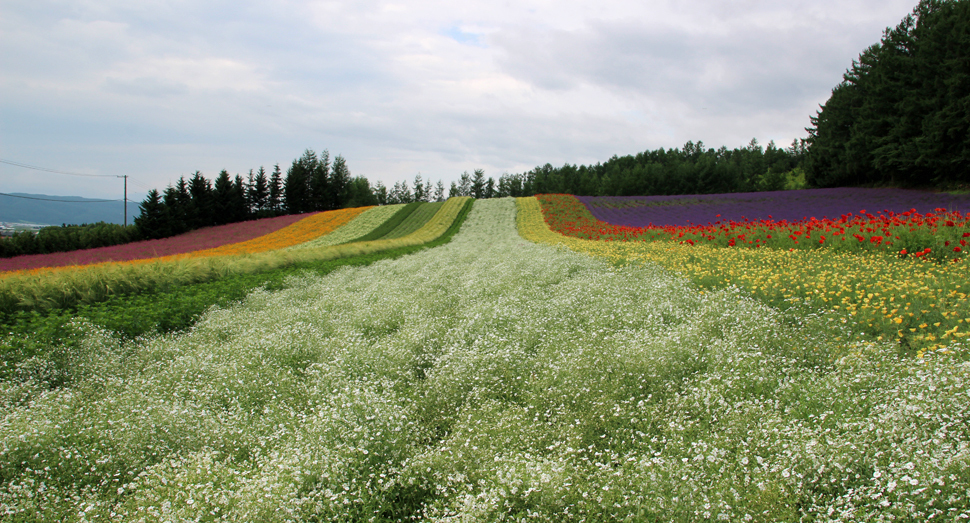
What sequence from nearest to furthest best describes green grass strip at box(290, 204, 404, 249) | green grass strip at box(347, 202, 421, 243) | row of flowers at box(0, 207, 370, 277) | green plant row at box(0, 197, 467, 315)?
green plant row at box(0, 197, 467, 315)
row of flowers at box(0, 207, 370, 277)
green grass strip at box(290, 204, 404, 249)
green grass strip at box(347, 202, 421, 243)

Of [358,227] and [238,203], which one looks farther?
[238,203]

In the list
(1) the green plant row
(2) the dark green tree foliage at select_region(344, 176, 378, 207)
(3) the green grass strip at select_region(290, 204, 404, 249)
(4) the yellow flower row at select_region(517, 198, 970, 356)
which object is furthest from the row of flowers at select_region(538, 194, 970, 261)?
(2) the dark green tree foliage at select_region(344, 176, 378, 207)

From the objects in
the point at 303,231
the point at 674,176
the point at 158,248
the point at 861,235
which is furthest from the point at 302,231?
the point at 674,176

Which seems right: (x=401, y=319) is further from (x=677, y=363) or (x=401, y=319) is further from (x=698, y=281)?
(x=698, y=281)

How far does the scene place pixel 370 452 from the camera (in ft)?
13.5

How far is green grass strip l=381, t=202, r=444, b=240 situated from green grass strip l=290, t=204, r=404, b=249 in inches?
95.2

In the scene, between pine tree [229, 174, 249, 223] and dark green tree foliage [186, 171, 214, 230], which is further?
pine tree [229, 174, 249, 223]

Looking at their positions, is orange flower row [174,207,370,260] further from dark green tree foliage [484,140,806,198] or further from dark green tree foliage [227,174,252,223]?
dark green tree foliage [484,140,806,198]

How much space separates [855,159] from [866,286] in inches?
1876

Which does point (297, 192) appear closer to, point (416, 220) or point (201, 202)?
point (201, 202)

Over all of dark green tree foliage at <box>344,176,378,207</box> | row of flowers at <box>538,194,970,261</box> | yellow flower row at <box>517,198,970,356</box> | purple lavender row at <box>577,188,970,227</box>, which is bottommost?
yellow flower row at <box>517,198,970,356</box>

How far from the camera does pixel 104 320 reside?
27.8 feet

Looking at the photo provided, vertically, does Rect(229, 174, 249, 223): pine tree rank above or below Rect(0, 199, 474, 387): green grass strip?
above

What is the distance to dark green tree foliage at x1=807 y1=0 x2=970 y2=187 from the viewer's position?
3167 cm
